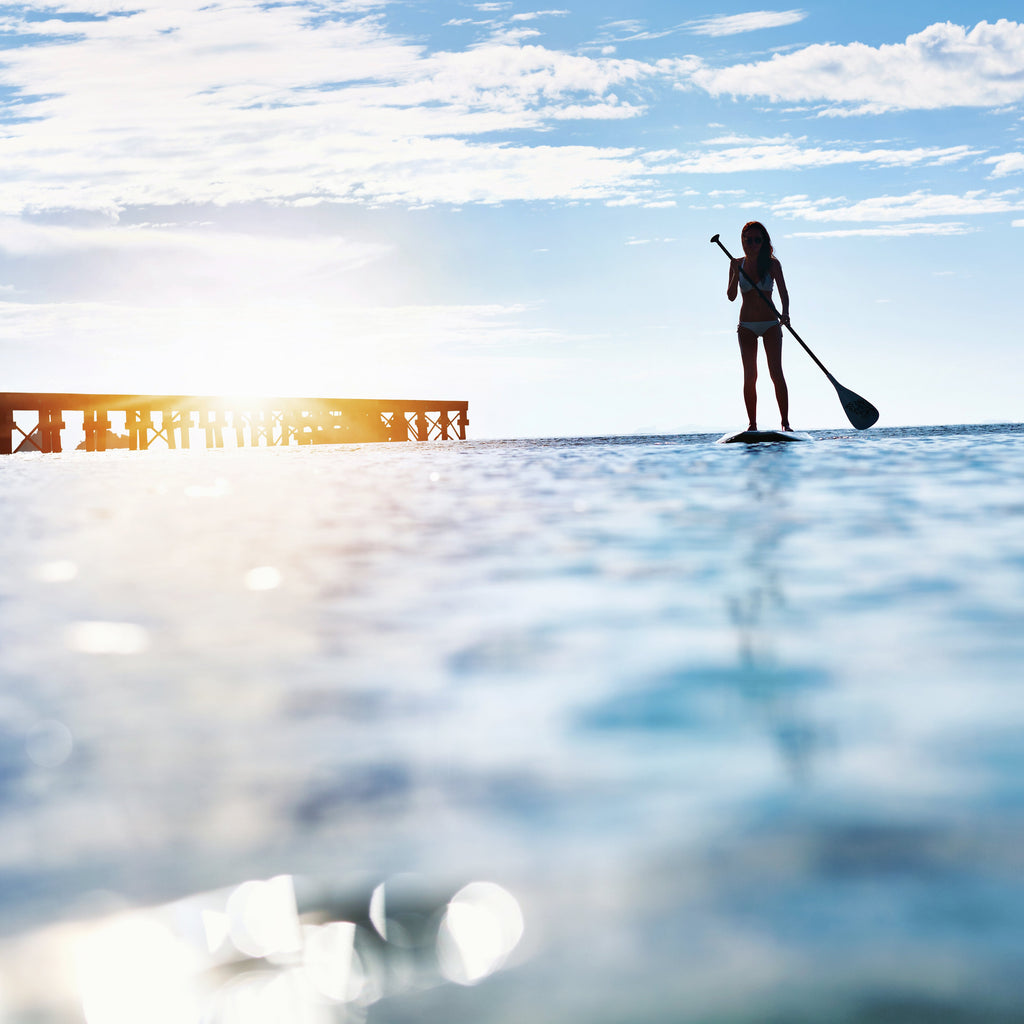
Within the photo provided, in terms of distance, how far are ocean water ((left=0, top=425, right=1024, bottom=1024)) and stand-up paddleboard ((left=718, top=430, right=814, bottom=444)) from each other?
24.0ft

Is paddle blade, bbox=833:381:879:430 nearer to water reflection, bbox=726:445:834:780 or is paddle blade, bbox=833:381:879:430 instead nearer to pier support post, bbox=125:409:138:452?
water reflection, bbox=726:445:834:780

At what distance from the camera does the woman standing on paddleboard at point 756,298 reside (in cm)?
922

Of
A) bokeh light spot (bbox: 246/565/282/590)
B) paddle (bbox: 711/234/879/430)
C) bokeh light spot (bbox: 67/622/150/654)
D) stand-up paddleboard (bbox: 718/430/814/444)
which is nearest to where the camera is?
bokeh light spot (bbox: 67/622/150/654)

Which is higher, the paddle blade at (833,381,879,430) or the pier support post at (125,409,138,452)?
the paddle blade at (833,381,879,430)

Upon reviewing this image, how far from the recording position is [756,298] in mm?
9305

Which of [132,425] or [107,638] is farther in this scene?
[132,425]

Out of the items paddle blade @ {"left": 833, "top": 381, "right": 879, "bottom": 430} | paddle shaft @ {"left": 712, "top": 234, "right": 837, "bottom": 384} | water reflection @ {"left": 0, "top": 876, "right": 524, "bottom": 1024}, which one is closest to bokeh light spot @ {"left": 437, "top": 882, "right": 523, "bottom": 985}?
water reflection @ {"left": 0, "top": 876, "right": 524, "bottom": 1024}

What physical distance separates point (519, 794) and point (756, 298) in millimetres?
8677

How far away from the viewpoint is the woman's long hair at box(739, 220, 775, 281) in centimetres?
923

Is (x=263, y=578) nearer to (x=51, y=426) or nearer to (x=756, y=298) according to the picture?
(x=756, y=298)

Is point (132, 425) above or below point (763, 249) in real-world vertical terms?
below

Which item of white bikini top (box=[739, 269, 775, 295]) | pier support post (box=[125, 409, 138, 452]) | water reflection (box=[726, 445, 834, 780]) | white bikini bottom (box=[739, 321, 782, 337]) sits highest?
white bikini top (box=[739, 269, 775, 295])

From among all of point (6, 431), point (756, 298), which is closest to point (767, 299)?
point (756, 298)

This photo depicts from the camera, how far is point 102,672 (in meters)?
1.73
